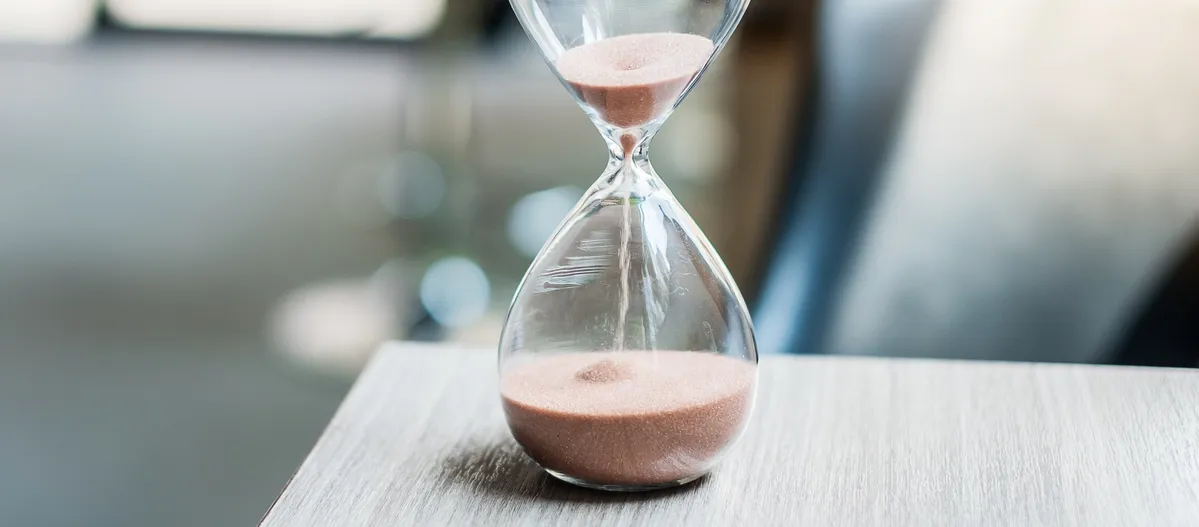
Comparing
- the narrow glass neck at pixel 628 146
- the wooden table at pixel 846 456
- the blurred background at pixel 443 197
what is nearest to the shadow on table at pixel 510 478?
the wooden table at pixel 846 456

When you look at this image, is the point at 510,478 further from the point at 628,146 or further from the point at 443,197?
the point at 443,197

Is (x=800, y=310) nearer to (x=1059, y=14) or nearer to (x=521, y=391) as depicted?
(x=1059, y=14)

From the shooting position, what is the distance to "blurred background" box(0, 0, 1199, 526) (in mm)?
1278

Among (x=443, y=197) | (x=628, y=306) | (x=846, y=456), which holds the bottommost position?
(x=443, y=197)

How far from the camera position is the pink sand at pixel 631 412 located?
22.8 inches

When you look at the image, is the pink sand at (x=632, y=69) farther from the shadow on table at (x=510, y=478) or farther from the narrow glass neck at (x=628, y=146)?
the shadow on table at (x=510, y=478)

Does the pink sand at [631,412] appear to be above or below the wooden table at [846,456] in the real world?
above

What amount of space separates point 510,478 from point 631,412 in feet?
0.29

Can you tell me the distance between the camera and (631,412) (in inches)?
22.8

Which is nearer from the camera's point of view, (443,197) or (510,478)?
(510,478)

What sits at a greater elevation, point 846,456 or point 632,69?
point 632,69

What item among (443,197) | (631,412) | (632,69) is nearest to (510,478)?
(631,412)

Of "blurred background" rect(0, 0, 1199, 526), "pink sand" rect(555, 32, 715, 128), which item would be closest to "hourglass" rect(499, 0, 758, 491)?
"pink sand" rect(555, 32, 715, 128)

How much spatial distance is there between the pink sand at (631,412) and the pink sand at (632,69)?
0.40 feet
